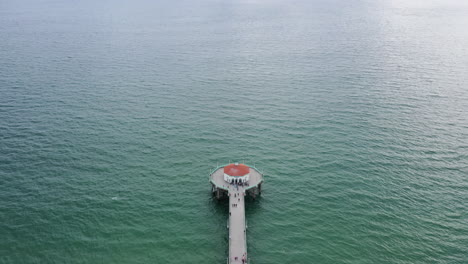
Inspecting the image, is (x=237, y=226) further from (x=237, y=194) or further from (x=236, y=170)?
(x=236, y=170)

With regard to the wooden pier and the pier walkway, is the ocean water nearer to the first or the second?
the pier walkway

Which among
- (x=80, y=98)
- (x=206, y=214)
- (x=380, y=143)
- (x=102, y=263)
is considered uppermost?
(x=80, y=98)

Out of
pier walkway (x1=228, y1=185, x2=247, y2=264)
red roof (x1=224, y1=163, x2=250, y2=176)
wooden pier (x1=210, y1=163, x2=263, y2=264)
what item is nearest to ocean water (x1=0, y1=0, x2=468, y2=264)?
pier walkway (x1=228, y1=185, x2=247, y2=264)

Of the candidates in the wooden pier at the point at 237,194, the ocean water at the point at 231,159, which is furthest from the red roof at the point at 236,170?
the ocean water at the point at 231,159

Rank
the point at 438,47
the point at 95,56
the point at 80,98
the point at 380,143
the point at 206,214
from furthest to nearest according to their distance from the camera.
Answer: the point at 438,47, the point at 95,56, the point at 80,98, the point at 380,143, the point at 206,214

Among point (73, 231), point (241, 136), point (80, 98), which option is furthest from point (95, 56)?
point (73, 231)

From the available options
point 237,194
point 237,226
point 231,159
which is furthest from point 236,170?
point 237,226

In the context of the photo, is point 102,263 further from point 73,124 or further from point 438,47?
point 438,47
